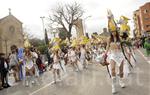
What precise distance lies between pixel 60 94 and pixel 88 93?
1.12 m

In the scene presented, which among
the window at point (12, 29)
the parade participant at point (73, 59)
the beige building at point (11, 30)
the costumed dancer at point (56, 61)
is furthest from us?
the window at point (12, 29)

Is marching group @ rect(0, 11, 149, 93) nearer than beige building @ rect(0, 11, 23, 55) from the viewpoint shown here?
Yes

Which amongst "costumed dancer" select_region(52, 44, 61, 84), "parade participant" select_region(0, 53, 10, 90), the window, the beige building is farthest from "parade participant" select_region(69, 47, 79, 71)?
the window

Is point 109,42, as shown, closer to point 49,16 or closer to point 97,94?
point 97,94

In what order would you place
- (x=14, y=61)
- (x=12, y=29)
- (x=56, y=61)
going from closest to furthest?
(x=56, y=61) < (x=14, y=61) < (x=12, y=29)

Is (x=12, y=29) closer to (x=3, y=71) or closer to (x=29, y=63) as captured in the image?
(x=3, y=71)

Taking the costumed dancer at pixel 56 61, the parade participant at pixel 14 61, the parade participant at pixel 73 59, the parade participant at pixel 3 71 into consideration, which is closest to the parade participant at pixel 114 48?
the costumed dancer at pixel 56 61

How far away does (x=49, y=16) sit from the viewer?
78812mm

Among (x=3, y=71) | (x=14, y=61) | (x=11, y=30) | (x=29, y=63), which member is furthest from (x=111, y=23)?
(x=11, y=30)

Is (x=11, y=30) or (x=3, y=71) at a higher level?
(x=11, y=30)

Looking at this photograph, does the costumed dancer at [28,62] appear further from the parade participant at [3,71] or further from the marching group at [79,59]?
the parade participant at [3,71]

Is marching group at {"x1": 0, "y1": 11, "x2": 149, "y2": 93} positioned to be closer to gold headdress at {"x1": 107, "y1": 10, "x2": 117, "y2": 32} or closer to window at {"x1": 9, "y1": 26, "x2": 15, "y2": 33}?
gold headdress at {"x1": 107, "y1": 10, "x2": 117, "y2": 32}

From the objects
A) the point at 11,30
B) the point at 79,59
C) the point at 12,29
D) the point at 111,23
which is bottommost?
the point at 79,59

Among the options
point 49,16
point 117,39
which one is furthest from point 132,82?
point 49,16
